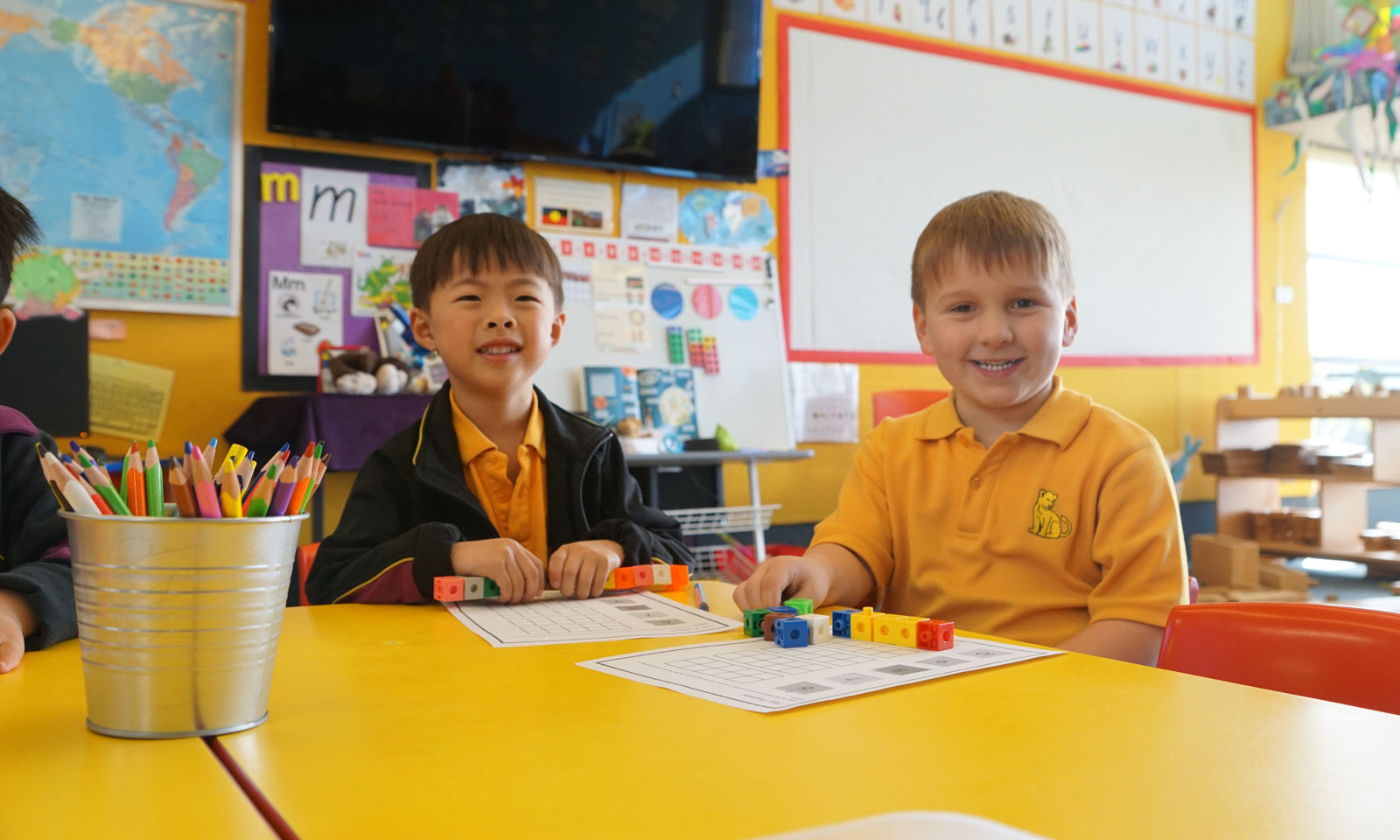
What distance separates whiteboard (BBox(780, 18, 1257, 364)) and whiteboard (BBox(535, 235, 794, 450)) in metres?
0.20

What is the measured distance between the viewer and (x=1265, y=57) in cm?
511

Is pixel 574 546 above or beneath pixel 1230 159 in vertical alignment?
beneath

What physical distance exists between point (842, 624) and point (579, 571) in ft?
1.10

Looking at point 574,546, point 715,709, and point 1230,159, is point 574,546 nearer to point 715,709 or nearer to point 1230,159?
point 715,709

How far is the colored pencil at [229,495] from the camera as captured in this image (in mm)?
533

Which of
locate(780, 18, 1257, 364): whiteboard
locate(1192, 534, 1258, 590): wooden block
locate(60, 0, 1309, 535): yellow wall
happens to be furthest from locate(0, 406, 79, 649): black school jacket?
locate(1192, 534, 1258, 590): wooden block

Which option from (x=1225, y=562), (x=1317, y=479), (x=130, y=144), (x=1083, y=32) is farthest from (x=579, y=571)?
(x=1083, y=32)

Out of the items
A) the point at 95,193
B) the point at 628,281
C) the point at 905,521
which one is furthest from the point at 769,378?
the point at 905,521

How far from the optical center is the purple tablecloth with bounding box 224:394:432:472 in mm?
2594

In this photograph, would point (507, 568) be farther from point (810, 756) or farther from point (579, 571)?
point (810, 756)

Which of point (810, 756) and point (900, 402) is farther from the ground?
point (900, 402)

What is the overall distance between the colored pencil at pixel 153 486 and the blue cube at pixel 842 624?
0.51 m

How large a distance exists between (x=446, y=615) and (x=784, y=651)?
35cm

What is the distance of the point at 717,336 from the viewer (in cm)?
358
